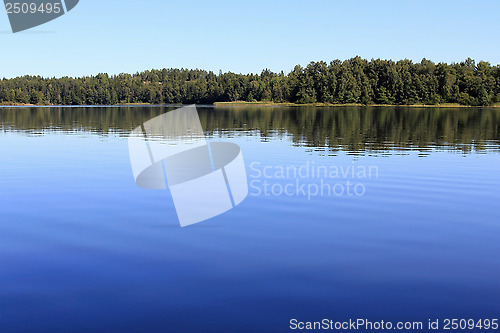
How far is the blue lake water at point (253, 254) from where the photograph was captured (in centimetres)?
Result: 1020

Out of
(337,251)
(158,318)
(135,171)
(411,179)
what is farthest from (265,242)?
(135,171)

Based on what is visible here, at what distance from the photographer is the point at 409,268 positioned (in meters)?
12.8

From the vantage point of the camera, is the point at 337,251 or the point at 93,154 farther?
the point at 93,154

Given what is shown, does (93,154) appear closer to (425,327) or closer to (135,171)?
(135,171)

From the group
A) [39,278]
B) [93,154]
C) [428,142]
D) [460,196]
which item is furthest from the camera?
[428,142]

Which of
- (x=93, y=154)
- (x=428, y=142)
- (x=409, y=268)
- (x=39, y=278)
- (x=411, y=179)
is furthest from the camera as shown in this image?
(x=428, y=142)

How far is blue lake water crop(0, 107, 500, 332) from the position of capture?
1020 centimetres

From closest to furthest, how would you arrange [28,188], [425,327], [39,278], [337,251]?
[425,327] → [39,278] → [337,251] → [28,188]

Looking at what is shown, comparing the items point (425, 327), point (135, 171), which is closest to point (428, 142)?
point (135, 171)

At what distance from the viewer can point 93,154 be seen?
3916 cm

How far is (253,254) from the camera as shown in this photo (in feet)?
45.7

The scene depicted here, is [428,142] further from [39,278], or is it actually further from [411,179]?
[39,278]

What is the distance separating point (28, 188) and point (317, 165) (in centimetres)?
1742

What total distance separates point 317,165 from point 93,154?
719 inches
